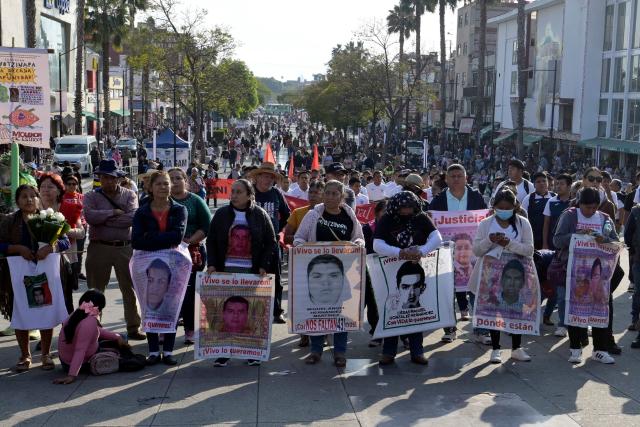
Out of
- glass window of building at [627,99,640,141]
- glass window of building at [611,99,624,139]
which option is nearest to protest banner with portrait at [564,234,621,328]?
glass window of building at [627,99,640,141]

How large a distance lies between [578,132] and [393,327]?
47.1 metres

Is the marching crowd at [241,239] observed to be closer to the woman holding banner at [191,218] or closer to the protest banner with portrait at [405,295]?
the woman holding banner at [191,218]

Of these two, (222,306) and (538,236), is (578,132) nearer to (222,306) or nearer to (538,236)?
(538,236)

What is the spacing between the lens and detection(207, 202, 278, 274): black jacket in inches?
305

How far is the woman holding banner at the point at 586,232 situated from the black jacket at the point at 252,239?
294cm

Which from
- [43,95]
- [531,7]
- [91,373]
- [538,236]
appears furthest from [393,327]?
[531,7]

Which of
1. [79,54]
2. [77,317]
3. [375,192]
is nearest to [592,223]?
[77,317]

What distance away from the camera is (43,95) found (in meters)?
11.5

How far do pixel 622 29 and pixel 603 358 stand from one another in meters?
43.7

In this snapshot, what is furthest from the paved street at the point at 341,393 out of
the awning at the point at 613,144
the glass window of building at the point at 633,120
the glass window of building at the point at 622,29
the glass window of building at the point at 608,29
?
the glass window of building at the point at 608,29

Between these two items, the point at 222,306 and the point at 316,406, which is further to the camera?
the point at 222,306

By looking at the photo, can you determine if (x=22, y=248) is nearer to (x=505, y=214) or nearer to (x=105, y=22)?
(x=505, y=214)

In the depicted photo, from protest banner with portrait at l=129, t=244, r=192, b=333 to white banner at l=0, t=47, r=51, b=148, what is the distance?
4.25 meters

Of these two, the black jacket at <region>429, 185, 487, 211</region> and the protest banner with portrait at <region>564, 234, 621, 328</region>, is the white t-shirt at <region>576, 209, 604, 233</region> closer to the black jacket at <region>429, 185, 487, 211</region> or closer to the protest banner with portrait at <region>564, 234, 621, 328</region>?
the protest banner with portrait at <region>564, 234, 621, 328</region>
